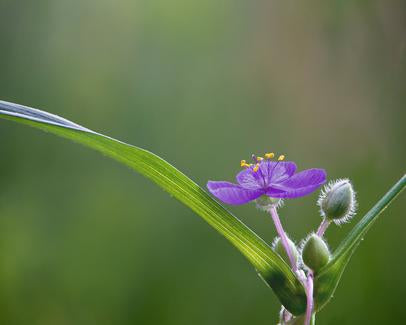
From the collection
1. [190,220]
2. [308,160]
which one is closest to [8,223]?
[190,220]

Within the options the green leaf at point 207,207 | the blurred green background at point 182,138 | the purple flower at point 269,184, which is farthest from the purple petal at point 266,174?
the blurred green background at point 182,138

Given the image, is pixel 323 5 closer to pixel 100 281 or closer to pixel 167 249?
pixel 167 249

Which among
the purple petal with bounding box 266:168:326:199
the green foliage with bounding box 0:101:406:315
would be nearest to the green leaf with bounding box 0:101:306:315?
the green foliage with bounding box 0:101:406:315

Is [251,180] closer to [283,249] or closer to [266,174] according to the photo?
[266,174]

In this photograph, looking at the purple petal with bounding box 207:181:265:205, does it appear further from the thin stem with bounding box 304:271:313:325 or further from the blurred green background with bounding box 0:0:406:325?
the blurred green background with bounding box 0:0:406:325

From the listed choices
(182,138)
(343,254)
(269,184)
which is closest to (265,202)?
(269,184)

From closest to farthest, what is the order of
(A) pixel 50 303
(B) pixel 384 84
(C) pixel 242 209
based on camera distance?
(A) pixel 50 303 < (C) pixel 242 209 < (B) pixel 384 84

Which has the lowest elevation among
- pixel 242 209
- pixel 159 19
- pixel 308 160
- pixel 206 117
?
pixel 242 209

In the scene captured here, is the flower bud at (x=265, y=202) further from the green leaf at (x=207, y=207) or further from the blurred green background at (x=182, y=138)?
the blurred green background at (x=182, y=138)
